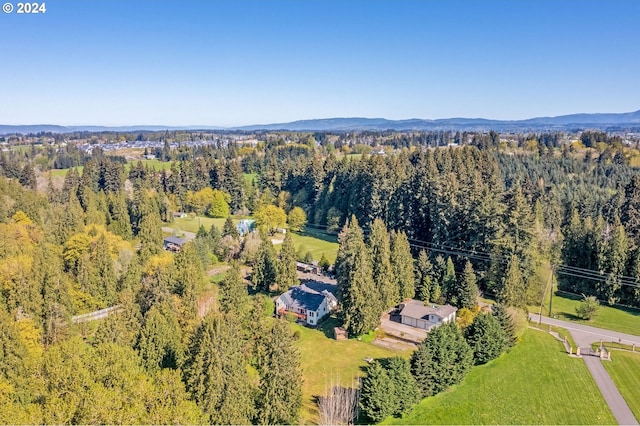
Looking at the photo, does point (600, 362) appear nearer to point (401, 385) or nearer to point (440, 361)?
point (440, 361)

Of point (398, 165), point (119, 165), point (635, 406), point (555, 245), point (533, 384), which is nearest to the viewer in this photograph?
point (635, 406)

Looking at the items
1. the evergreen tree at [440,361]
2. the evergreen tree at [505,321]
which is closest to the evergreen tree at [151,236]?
the evergreen tree at [440,361]

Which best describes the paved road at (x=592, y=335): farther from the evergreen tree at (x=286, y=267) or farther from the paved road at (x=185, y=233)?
the paved road at (x=185, y=233)

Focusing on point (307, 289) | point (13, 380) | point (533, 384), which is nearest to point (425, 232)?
point (307, 289)

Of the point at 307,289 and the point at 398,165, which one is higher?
the point at 398,165

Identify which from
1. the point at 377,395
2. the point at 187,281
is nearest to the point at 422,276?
the point at 377,395

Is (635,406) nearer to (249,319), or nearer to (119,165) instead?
(249,319)

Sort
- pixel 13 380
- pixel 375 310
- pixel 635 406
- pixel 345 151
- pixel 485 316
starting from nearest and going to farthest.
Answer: pixel 13 380 < pixel 635 406 < pixel 485 316 < pixel 375 310 < pixel 345 151
